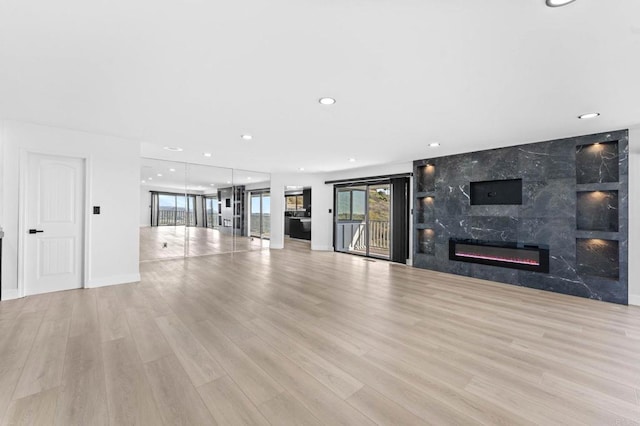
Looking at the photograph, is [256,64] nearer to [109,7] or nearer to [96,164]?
[109,7]

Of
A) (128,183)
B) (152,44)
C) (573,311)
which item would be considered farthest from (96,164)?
(573,311)

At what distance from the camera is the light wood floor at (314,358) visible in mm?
1646

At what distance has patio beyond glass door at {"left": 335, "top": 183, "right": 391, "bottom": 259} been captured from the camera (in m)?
7.45

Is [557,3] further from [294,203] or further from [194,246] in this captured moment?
[294,203]

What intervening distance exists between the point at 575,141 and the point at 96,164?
752cm

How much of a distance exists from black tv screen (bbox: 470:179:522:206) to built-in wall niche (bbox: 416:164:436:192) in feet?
3.12

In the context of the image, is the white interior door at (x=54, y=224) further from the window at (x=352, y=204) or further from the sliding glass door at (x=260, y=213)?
the window at (x=352, y=204)

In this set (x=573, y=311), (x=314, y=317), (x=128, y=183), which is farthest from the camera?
(x=128, y=183)

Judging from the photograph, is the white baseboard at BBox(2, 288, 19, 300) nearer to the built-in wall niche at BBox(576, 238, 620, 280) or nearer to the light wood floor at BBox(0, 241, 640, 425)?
the light wood floor at BBox(0, 241, 640, 425)

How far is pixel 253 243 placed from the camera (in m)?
9.62

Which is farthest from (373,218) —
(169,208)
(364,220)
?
(169,208)

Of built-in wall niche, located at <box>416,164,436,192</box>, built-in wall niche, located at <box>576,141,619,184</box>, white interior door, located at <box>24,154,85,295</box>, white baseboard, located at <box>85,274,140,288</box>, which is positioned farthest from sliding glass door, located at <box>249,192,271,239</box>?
built-in wall niche, located at <box>576,141,619,184</box>

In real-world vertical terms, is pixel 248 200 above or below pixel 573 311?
above

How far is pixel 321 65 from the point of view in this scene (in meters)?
2.10
